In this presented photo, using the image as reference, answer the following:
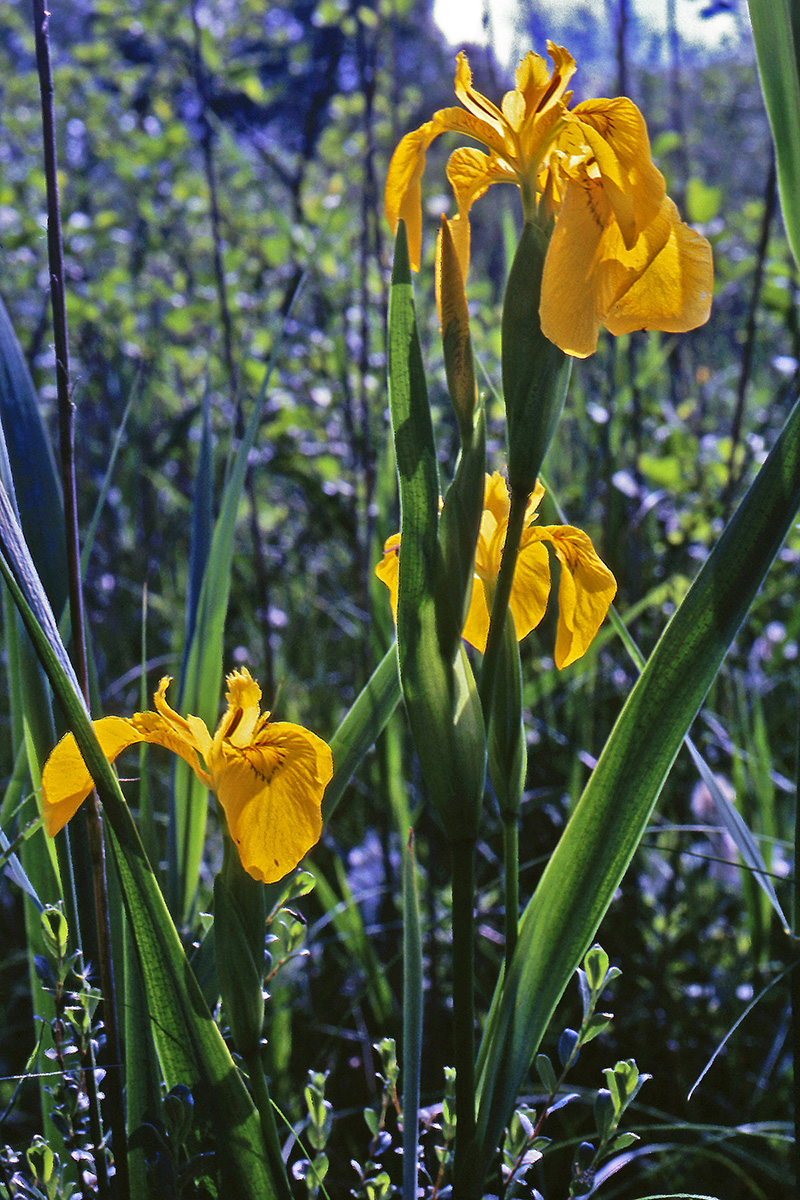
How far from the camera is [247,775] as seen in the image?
0.44 m

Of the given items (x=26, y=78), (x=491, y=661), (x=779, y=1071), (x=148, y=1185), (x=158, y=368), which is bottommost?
(x=779, y=1071)

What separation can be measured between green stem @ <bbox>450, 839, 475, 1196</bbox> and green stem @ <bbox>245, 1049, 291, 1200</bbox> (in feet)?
0.30

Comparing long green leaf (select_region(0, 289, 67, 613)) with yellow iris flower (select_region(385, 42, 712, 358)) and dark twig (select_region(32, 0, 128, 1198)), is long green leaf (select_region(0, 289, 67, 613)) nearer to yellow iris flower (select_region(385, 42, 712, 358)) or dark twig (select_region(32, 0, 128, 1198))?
dark twig (select_region(32, 0, 128, 1198))

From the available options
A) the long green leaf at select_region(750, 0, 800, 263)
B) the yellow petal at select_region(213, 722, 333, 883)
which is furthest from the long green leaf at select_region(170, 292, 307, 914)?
the long green leaf at select_region(750, 0, 800, 263)

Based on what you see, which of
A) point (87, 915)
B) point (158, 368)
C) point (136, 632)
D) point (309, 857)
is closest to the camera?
point (87, 915)

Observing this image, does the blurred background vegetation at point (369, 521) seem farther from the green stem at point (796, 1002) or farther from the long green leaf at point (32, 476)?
the long green leaf at point (32, 476)

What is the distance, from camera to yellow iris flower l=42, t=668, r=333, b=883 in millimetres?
425

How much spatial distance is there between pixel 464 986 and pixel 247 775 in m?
0.15

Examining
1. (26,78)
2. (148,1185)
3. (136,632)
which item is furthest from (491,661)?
(26,78)

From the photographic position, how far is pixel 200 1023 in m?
0.44

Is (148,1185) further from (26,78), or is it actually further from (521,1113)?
(26,78)

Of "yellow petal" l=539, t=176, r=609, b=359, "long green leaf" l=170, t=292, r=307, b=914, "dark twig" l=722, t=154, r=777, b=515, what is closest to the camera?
"yellow petal" l=539, t=176, r=609, b=359

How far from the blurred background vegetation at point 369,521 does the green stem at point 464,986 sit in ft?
0.52

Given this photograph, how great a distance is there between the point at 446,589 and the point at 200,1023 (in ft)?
0.82
